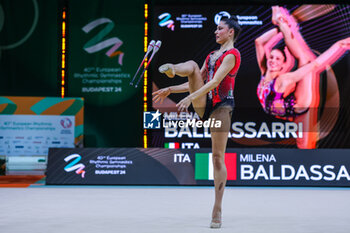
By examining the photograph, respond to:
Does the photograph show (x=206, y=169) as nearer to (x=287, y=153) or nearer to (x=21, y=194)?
(x=287, y=153)

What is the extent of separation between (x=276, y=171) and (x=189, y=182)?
1507mm

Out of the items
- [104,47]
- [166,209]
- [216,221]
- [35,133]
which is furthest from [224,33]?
[35,133]

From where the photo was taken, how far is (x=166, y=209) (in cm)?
598

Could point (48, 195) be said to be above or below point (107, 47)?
below

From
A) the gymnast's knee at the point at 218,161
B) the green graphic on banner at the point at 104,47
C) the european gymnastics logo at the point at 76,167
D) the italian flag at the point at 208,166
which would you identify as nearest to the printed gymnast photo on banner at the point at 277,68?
the green graphic on banner at the point at 104,47

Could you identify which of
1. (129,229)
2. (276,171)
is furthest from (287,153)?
(129,229)

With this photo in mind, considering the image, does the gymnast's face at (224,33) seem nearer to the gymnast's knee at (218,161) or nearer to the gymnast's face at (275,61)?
the gymnast's knee at (218,161)

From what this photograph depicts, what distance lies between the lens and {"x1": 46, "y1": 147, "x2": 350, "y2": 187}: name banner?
359 inches

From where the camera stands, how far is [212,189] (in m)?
8.59

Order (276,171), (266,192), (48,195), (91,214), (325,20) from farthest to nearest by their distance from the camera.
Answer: (325,20), (276,171), (266,192), (48,195), (91,214)

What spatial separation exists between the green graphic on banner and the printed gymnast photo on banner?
0.75 m

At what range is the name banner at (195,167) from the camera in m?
9.12

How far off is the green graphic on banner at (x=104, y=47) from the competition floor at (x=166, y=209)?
2.98 meters

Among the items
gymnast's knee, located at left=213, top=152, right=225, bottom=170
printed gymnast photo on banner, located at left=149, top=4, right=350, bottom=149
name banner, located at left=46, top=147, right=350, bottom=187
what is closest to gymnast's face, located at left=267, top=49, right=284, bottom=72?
printed gymnast photo on banner, located at left=149, top=4, right=350, bottom=149
